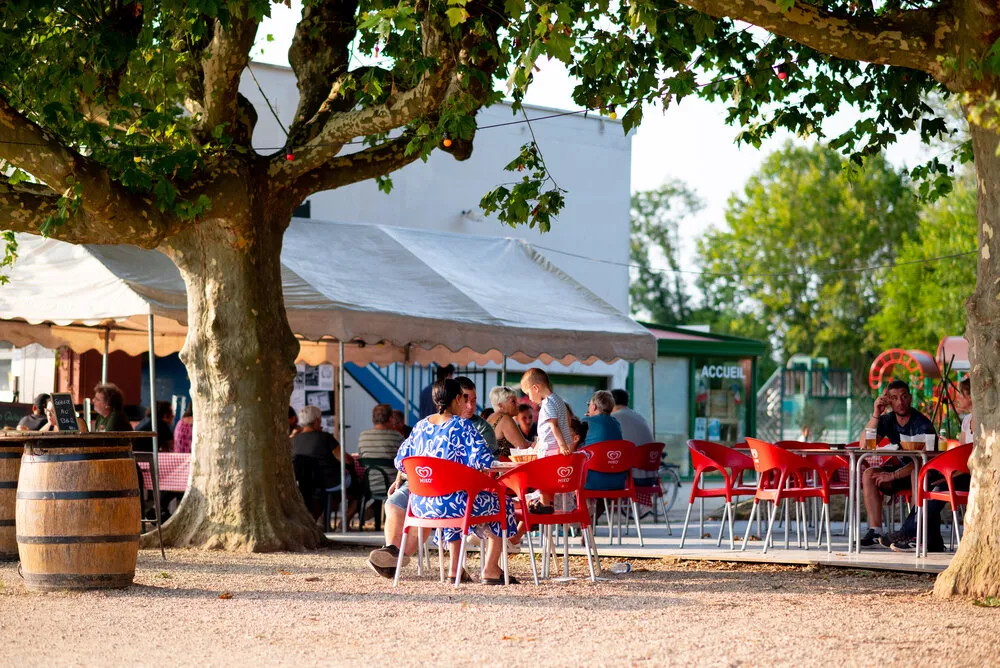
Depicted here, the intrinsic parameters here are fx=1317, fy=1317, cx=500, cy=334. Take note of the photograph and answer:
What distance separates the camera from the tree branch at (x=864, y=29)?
7445mm

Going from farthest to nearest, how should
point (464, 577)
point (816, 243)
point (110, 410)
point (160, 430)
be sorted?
point (816, 243) → point (160, 430) → point (110, 410) → point (464, 577)

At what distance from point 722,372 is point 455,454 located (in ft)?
63.8

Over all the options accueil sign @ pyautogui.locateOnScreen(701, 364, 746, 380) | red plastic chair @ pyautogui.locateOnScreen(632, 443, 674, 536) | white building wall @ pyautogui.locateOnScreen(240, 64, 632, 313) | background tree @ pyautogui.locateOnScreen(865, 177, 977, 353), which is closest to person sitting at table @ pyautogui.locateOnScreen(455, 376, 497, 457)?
red plastic chair @ pyautogui.locateOnScreen(632, 443, 674, 536)

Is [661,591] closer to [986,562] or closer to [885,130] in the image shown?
[986,562]

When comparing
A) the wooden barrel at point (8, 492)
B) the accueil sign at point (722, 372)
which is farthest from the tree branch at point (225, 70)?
the accueil sign at point (722, 372)

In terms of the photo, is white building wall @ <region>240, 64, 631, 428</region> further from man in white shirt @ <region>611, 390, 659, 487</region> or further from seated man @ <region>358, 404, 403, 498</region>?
man in white shirt @ <region>611, 390, 659, 487</region>

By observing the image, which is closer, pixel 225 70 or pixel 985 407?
pixel 985 407

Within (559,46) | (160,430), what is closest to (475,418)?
(559,46)

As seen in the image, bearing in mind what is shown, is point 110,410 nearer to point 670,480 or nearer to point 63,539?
point 63,539

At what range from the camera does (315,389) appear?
830 inches

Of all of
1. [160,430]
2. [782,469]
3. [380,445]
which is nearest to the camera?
[782,469]

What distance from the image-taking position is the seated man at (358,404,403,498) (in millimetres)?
13352

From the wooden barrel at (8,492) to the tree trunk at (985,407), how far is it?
20.8 feet

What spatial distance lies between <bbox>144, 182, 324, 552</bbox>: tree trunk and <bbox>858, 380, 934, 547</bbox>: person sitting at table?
485cm
